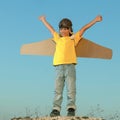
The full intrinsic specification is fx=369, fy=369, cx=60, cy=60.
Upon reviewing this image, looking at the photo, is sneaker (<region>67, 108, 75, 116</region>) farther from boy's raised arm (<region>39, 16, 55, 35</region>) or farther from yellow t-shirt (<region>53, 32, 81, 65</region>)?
boy's raised arm (<region>39, 16, 55, 35</region>)

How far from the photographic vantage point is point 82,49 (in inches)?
324

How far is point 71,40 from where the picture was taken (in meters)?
7.73

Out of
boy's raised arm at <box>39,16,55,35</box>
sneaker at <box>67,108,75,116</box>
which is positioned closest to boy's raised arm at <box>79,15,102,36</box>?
boy's raised arm at <box>39,16,55,35</box>

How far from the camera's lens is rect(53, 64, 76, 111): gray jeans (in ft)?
24.3

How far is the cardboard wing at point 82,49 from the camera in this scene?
8.23 m

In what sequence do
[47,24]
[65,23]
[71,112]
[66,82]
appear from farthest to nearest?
[47,24] → [65,23] → [66,82] → [71,112]

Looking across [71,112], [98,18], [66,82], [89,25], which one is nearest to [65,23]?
[89,25]

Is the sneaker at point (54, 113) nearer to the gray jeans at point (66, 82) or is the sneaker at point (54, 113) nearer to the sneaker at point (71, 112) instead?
the gray jeans at point (66, 82)

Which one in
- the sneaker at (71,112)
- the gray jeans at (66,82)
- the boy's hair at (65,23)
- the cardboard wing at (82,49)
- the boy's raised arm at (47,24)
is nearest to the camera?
the sneaker at (71,112)

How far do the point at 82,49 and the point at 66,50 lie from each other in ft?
2.33

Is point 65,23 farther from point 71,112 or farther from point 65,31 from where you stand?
point 71,112

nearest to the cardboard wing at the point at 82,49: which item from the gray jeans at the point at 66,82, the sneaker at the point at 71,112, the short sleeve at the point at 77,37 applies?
the short sleeve at the point at 77,37

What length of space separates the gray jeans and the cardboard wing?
30.1 inches

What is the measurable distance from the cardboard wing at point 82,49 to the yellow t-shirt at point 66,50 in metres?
0.38
